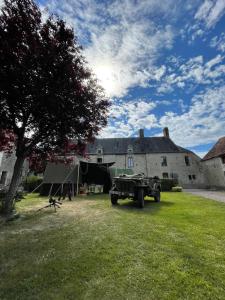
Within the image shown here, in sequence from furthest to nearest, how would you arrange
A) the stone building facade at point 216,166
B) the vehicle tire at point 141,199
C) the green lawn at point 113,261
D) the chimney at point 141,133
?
the chimney at point 141,133 → the stone building facade at point 216,166 → the vehicle tire at point 141,199 → the green lawn at point 113,261

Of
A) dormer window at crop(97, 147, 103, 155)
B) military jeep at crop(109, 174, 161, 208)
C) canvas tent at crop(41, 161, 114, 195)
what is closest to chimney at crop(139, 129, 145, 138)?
dormer window at crop(97, 147, 103, 155)

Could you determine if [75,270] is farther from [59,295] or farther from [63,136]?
[63,136]

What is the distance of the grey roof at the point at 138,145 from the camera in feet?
109

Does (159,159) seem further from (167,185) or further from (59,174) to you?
(59,174)

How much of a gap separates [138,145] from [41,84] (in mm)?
29383

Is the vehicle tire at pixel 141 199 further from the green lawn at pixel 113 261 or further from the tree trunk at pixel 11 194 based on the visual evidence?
the tree trunk at pixel 11 194

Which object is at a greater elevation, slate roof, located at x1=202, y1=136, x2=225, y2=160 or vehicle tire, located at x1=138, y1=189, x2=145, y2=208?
slate roof, located at x1=202, y1=136, x2=225, y2=160

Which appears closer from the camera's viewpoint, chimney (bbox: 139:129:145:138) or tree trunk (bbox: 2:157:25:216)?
tree trunk (bbox: 2:157:25:216)

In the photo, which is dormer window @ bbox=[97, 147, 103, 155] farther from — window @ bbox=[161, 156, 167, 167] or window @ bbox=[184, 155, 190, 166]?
window @ bbox=[184, 155, 190, 166]

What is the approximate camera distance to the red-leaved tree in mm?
5973

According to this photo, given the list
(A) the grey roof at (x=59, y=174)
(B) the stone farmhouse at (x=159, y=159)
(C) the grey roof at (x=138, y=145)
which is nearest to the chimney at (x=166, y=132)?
(B) the stone farmhouse at (x=159, y=159)

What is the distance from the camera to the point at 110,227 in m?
5.80

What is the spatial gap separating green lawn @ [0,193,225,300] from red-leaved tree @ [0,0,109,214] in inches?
164

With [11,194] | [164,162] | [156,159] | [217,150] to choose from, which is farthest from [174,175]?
[11,194]
